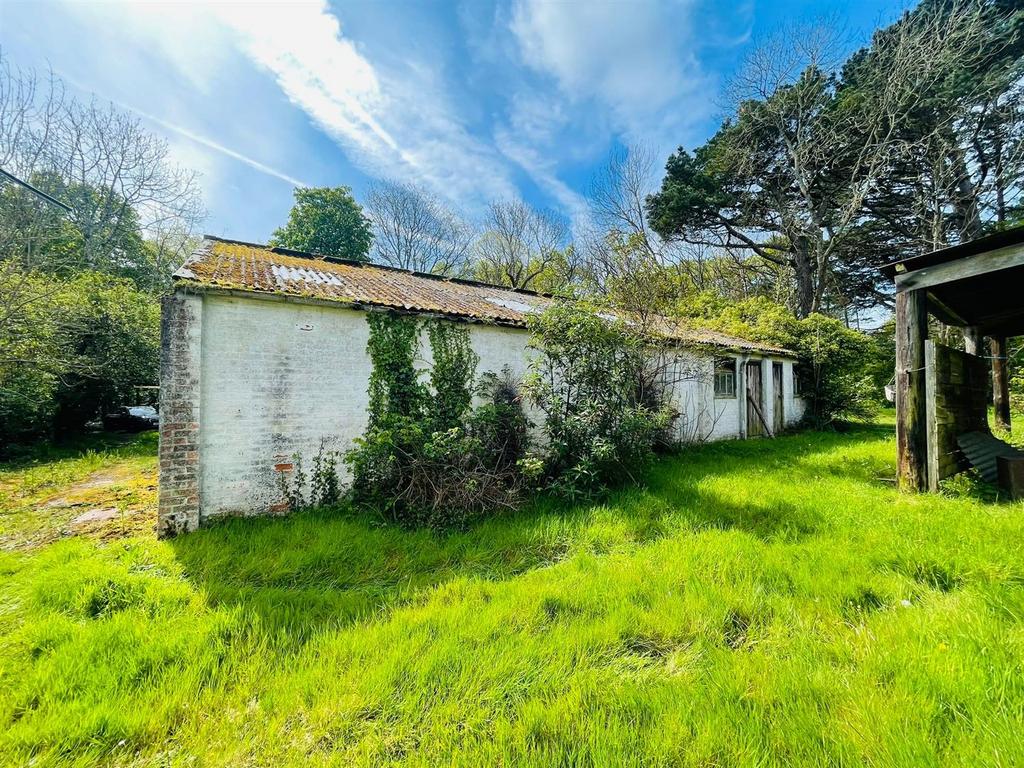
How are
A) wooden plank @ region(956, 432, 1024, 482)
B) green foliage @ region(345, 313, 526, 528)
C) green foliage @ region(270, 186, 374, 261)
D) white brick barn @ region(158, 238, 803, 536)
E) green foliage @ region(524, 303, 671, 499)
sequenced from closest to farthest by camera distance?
1. white brick barn @ region(158, 238, 803, 536)
2. green foliage @ region(345, 313, 526, 528)
3. wooden plank @ region(956, 432, 1024, 482)
4. green foliage @ region(524, 303, 671, 499)
5. green foliage @ region(270, 186, 374, 261)

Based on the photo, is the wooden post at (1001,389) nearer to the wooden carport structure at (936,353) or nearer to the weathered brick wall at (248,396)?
the wooden carport structure at (936,353)

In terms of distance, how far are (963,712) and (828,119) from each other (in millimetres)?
20185

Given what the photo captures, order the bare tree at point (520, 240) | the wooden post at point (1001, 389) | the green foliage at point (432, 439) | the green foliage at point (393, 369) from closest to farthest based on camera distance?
the green foliage at point (432, 439)
the green foliage at point (393, 369)
the wooden post at point (1001, 389)
the bare tree at point (520, 240)

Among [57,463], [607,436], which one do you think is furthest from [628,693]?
[57,463]

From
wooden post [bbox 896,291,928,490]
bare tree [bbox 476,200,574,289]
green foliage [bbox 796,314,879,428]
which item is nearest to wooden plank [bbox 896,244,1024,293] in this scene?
wooden post [bbox 896,291,928,490]

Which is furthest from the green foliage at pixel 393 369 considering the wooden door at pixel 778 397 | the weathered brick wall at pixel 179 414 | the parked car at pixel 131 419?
the parked car at pixel 131 419

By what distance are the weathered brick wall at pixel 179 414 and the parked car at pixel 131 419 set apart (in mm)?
13660

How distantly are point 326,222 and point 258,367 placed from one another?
70.2 ft

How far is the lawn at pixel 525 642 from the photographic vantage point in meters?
1.94

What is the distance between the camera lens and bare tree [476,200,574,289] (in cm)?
2469

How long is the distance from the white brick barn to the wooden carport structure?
590 cm

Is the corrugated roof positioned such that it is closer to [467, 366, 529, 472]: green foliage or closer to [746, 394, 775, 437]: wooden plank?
[467, 366, 529, 472]: green foliage

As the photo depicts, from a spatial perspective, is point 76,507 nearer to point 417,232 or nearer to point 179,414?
point 179,414

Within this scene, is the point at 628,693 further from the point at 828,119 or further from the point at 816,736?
the point at 828,119
